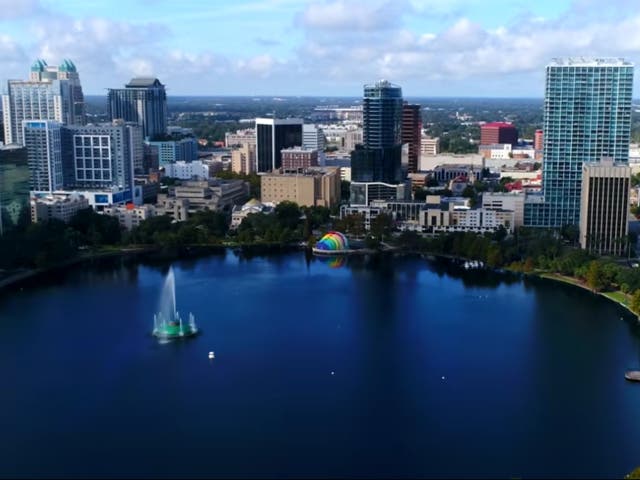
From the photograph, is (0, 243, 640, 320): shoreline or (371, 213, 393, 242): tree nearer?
(0, 243, 640, 320): shoreline

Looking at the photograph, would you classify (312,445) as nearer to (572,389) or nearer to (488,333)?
(572,389)

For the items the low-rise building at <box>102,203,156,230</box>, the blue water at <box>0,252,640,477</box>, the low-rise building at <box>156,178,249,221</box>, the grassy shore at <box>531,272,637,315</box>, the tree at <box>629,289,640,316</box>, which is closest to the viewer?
the blue water at <box>0,252,640,477</box>

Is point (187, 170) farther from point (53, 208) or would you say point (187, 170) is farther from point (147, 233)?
point (147, 233)

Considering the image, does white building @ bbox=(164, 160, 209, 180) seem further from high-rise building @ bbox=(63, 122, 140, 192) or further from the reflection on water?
the reflection on water

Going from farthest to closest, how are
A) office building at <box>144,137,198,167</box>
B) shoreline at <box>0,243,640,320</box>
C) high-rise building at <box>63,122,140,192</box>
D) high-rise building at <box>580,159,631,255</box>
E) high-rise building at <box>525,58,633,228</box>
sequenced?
1. office building at <box>144,137,198,167</box>
2. high-rise building at <box>63,122,140,192</box>
3. high-rise building at <box>525,58,633,228</box>
4. high-rise building at <box>580,159,631,255</box>
5. shoreline at <box>0,243,640,320</box>

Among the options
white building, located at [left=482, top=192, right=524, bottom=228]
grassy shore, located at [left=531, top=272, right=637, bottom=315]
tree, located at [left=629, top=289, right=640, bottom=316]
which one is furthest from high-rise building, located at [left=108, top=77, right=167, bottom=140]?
tree, located at [left=629, top=289, right=640, bottom=316]
